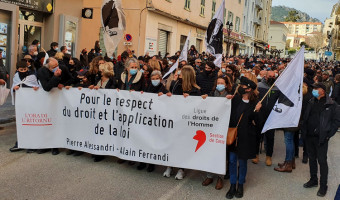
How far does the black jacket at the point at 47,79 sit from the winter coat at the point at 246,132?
10.8 feet

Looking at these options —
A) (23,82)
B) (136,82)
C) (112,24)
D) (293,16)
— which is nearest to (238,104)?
(136,82)

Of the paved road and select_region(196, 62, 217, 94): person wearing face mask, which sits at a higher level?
select_region(196, 62, 217, 94): person wearing face mask

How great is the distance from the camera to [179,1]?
22.0 metres

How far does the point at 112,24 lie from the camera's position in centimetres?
856

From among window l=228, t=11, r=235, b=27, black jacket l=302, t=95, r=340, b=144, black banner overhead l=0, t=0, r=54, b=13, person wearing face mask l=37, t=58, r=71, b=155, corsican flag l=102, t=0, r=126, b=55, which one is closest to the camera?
black jacket l=302, t=95, r=340, b=144

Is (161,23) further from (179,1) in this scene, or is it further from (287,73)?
(287,73)

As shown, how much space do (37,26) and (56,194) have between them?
10.8 metres

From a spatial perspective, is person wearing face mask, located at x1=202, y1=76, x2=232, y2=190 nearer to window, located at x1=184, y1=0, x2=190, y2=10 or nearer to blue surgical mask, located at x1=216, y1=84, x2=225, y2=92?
blue surgical mask, located at x1=216, y1=84, x2=225, y2=92

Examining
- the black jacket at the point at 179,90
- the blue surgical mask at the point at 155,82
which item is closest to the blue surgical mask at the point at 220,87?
the black jacket at the point at 179,90

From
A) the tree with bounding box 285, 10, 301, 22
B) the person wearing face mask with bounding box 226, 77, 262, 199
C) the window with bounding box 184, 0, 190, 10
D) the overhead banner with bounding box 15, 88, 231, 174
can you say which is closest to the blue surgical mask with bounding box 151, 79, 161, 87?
the overhead banner with bounding box 15, 88, 231, 174

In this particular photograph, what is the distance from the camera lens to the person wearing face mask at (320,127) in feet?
17.0

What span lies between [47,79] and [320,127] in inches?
188

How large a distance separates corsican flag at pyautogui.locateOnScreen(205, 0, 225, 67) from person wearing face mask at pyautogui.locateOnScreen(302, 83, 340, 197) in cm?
386

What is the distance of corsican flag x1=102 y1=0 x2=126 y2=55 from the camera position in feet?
28.0
